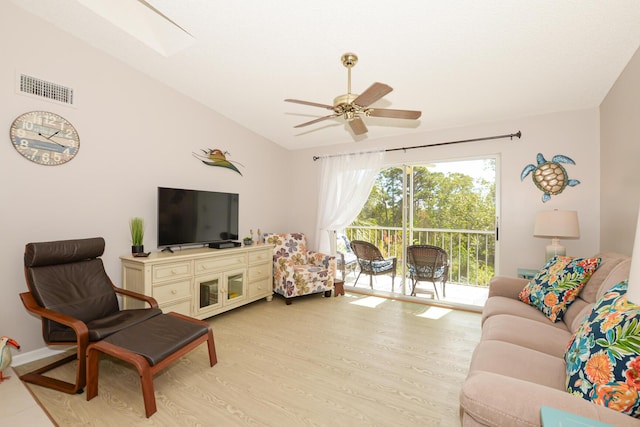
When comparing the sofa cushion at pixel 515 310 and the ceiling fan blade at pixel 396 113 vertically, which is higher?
the ceiling fan blade at pixel 396 113

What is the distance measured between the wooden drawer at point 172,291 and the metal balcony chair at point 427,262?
9.13 ft

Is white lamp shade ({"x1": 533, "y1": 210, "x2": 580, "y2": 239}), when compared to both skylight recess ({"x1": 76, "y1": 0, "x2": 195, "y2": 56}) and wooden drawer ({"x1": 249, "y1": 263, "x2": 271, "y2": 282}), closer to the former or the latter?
wooden drawer ({"x1": 249, "y1": 263, "x2": 271, "y2": 282})

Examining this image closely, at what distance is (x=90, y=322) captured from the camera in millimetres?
2217

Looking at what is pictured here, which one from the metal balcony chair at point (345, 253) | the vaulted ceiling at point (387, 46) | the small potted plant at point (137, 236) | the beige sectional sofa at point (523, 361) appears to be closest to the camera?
the beige sectional sofa at point (523, 361)

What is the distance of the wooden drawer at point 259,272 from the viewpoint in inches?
149

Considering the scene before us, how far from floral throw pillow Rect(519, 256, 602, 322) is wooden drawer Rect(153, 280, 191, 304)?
3192mm

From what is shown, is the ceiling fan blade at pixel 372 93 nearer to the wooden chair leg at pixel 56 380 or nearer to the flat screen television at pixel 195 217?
the flat screen television at pixel 195 217

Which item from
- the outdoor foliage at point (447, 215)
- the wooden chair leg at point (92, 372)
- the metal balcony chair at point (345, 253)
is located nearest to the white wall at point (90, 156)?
the wooden chair leg at point (92, 372)

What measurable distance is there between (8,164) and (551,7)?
4076 millimetres

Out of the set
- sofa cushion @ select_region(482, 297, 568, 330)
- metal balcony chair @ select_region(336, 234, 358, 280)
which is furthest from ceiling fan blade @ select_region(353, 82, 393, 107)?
metal balcony chair @ select_region(336, 234, 358, 280)

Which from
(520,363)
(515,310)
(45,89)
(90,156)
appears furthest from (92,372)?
(515,310)

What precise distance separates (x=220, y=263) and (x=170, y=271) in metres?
0.59

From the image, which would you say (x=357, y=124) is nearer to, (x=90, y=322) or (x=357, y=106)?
(x=357, y=106)

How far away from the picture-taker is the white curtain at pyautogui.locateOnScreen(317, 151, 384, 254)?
170 inches
